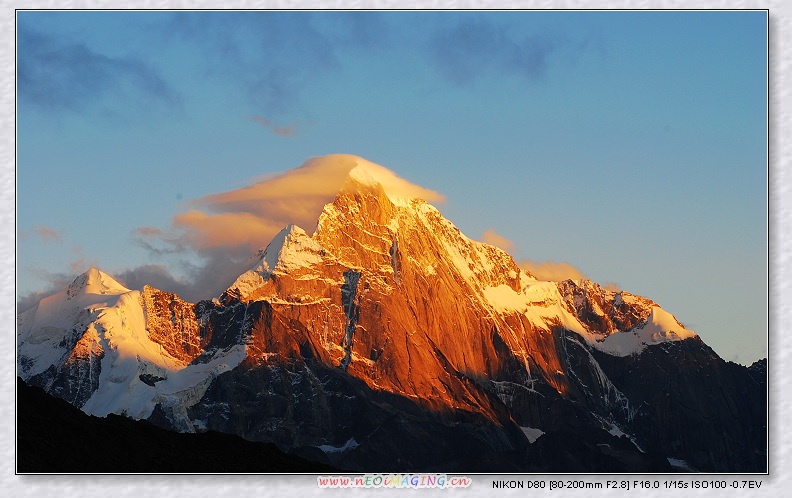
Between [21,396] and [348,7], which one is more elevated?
[348,7]

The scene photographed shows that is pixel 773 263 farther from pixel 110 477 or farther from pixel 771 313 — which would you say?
pixel 110 477

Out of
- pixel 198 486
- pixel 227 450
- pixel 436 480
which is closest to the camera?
pixel 198 486

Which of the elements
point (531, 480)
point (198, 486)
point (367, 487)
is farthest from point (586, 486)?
point (198, 486)

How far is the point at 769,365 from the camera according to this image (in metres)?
164

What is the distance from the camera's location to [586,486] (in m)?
173

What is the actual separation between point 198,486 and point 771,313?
53922 mm

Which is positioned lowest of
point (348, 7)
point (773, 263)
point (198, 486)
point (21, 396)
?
point (198, 486)

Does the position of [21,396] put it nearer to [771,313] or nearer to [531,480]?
[531,480]

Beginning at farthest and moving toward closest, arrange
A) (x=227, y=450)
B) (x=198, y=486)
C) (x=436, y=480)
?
(x=227, y=450), (x=436, y=480), (x=198, y=486)

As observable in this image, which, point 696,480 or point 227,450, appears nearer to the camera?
point 696,480

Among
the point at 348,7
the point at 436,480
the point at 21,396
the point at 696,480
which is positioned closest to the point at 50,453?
the point at 21,396

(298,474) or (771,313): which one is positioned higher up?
(771,313)

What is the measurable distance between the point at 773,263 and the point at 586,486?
93.9 feet

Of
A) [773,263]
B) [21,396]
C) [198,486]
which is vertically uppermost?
[773,263]
